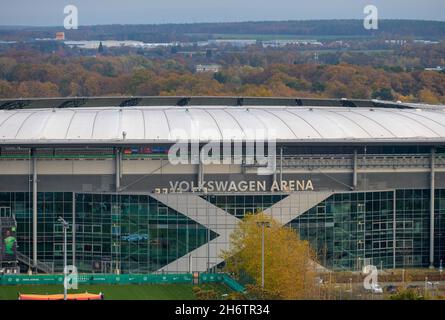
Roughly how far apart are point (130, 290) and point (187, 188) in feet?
18.4

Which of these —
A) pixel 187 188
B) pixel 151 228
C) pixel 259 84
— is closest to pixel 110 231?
pixel 151 228

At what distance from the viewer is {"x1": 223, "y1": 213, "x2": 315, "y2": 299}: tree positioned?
45219 mm

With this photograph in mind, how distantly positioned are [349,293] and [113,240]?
9.04 meters

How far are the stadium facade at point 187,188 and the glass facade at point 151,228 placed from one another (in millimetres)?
35

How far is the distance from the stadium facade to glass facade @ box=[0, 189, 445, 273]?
0.03 meters

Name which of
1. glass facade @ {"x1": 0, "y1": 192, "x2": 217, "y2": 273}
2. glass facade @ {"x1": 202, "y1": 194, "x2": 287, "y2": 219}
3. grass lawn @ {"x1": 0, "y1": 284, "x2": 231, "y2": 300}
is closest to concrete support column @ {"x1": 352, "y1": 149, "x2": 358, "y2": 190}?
glass facade @ {"x1": 202, "y1": 194, "x2": 287, "y2": 219}

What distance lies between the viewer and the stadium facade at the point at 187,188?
5309 cm

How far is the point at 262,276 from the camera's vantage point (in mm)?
45469

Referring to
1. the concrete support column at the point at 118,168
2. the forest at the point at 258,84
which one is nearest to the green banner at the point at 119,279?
the concrete support column at the point at 118,168

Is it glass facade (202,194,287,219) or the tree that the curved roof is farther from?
the tree

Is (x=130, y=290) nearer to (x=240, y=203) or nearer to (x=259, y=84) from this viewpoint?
(x=240, y=203)

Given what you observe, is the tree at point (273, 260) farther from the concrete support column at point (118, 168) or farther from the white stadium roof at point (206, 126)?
the concrete support column at point (118, 168)
